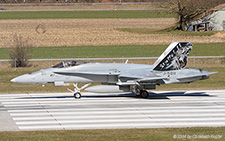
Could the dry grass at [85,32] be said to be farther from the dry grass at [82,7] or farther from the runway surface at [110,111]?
the runway surface at [110,111]

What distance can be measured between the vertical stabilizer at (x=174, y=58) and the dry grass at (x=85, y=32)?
123 feet

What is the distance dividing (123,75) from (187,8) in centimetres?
5550

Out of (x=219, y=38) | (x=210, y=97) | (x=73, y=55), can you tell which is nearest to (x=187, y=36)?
(x=219, y=38)

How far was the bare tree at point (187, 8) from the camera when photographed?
7950 cm

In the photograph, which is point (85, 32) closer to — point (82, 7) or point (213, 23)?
point (213, 23)

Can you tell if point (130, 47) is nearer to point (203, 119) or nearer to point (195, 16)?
point (195, 16)

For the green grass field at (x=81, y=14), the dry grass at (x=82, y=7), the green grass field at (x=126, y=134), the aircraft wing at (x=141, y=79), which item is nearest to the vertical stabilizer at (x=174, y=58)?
the aircraft wing at (x=141, y=79)

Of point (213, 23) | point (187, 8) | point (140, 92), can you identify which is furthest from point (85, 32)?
point (140, 92)

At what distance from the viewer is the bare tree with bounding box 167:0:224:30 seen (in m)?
79.5

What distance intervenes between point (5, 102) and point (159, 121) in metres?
11.1

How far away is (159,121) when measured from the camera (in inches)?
845

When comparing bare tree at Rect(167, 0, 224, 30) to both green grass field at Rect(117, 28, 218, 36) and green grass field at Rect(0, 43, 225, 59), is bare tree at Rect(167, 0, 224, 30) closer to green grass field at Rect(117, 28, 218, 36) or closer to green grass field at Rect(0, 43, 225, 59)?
green grass field at Rect(117, 28, 218, 36)

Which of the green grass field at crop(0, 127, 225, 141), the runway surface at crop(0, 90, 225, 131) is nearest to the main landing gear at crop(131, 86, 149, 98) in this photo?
the runway surface at crop(0, 90, 225, 131)

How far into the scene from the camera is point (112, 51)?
58.8 metres
